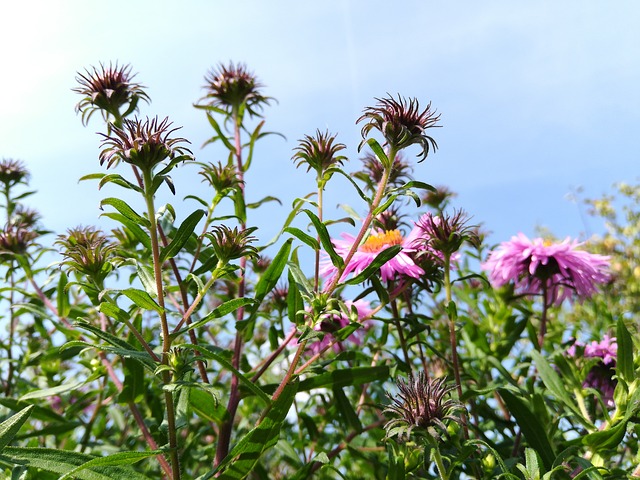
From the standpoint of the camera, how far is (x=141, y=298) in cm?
112

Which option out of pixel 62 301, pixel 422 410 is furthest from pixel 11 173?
pixel 422 410

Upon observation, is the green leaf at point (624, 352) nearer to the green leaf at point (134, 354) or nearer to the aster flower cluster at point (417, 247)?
the aster flower cluster at point (417, 247)

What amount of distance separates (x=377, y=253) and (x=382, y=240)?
0.34ft

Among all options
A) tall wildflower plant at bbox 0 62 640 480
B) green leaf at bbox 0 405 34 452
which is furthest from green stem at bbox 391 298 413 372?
green leaf at bbox 0 405 34 452

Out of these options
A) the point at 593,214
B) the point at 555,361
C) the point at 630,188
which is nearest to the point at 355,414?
the point at 555,361

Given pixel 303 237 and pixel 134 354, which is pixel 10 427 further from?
pixel 303 237

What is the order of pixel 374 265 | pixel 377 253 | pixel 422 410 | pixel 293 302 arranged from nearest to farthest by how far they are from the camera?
1. pixel 422 410
2. pixel 374 265
3. pixel 293 302
4. pixel 377 253

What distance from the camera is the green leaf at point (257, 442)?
122cm

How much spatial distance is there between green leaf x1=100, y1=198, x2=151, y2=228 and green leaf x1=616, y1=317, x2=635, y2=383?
3.46 ft

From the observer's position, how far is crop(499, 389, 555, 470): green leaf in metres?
1.48

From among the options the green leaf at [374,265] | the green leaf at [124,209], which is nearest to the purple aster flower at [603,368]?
the green leaf at [374,265]

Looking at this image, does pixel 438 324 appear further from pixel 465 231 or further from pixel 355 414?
pixel 465 231

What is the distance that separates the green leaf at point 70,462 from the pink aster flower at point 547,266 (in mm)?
1252

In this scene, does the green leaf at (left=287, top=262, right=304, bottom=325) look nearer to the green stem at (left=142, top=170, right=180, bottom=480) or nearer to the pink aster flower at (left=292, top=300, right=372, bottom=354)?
the pink aster flower at (left=292, top=300, right=372, bottom=354)
